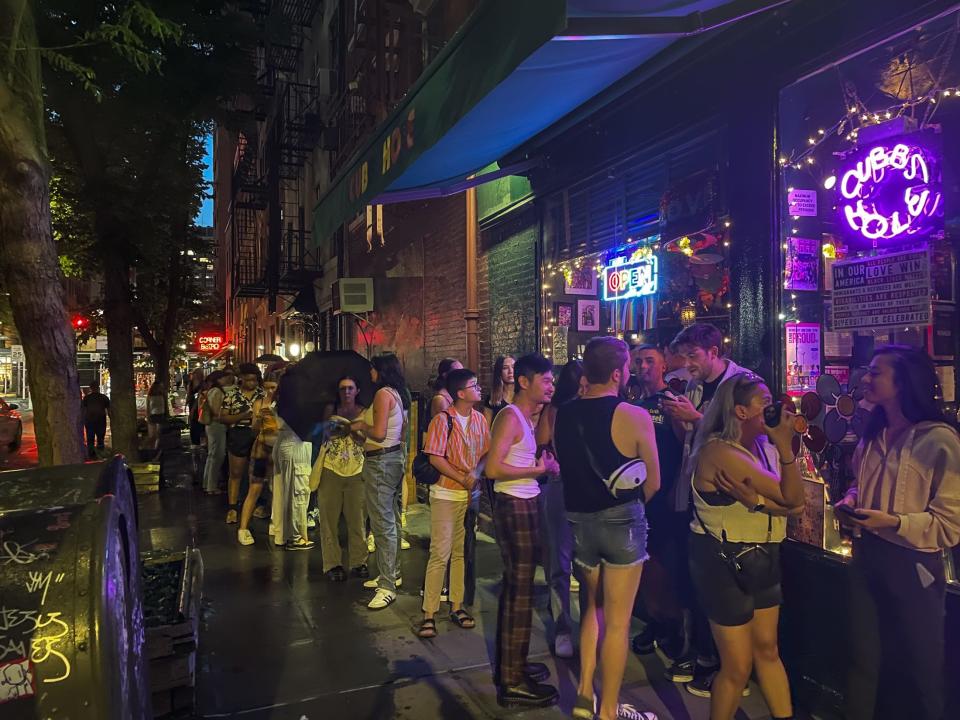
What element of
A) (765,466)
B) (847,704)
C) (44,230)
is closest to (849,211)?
(765,466)

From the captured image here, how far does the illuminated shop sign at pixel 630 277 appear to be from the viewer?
5859 millimetres

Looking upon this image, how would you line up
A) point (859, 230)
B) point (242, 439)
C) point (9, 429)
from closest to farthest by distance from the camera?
point (859, 230)
point (242, 439)
point (9, 429)

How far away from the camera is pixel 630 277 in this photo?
20.2 feet

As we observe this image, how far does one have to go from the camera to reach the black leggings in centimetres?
287

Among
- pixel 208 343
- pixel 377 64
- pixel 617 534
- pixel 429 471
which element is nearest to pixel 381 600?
pixel 429 471

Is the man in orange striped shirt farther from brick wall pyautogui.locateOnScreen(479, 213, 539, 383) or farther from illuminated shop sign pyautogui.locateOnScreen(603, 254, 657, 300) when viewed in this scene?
brick wall pyautogui.locateOnScreen(479, 213, 539, 383)

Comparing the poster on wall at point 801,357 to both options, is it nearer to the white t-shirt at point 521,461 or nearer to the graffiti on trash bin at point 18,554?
the white t-shirt at point 521,461

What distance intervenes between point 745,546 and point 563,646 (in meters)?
1.87

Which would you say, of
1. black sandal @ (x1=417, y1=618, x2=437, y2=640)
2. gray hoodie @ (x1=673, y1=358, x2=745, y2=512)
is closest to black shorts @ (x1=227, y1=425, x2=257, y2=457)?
black sandal @ (x1=417, y1=618, x2=437, y2=640)

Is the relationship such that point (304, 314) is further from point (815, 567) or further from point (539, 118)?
point (815, 567)

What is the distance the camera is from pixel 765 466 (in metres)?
3.22

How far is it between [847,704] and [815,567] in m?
0.70

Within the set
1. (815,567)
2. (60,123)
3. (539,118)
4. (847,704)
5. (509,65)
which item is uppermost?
(60,123)

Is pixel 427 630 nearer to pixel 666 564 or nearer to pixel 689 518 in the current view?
pixel 666 564
